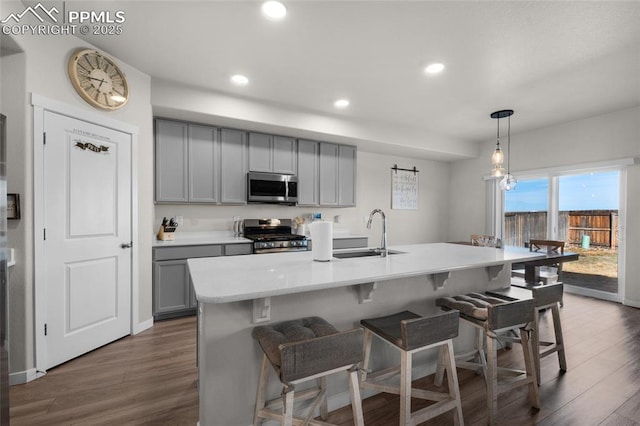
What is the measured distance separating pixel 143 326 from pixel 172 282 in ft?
1.60

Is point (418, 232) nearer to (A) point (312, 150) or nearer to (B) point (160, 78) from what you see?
(A) point (312, 150)

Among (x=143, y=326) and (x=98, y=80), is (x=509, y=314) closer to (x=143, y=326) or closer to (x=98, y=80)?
(x=143, y=326)

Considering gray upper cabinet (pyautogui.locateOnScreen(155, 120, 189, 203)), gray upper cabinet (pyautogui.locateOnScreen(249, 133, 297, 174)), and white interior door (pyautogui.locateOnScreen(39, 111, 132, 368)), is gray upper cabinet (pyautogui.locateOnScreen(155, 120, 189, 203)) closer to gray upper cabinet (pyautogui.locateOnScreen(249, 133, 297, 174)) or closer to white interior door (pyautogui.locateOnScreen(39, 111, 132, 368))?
white interior door (pyautogui.locateOnScreen(39, 111, 132, 368))

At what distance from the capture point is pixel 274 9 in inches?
79.0

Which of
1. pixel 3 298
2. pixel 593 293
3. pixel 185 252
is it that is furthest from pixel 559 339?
pixel 185 252

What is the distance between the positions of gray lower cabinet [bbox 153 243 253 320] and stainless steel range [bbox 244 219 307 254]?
0.66m

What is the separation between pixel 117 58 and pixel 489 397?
12.8ft

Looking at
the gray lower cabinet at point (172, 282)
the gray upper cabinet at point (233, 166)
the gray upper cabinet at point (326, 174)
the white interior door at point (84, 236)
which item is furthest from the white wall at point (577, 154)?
the white interior door at point (84, 236)

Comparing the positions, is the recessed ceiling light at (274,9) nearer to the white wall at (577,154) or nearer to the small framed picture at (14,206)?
the small framed picture at (14,206)

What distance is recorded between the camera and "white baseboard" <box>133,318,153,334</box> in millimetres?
2853

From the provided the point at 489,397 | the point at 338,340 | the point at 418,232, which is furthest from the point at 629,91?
the point at 338,340

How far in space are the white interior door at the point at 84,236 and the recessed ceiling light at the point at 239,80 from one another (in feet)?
3.83

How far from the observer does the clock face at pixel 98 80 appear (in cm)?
236

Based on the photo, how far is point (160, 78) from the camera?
3.02m
